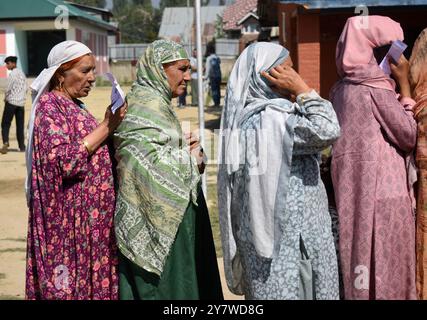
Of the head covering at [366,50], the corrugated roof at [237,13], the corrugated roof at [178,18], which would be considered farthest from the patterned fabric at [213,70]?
the corrugated roof at [178,18]

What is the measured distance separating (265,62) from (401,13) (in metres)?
8.20

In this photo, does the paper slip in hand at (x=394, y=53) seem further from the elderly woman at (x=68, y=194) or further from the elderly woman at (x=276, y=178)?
the elderly woman at (x=68, y=194)

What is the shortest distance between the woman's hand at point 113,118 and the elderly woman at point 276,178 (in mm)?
491

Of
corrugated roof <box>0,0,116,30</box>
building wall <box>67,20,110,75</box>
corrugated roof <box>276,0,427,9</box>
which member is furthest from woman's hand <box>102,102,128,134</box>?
building wall <box>67,20,110,75</box>

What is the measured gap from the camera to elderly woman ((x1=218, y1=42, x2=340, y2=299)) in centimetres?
324

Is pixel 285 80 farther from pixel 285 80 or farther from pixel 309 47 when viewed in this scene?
pixel 309 47

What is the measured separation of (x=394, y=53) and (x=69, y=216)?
71.2 inches

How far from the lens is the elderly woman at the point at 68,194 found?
3502 millimetres

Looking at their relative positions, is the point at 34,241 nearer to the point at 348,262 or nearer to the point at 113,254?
the point at 113,254

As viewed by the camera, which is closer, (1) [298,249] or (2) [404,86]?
(1) [298,249]

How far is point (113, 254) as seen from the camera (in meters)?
3.63

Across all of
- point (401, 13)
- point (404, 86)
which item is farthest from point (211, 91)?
point (404, 86)

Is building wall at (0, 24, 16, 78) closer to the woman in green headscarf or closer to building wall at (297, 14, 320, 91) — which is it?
building wall at (297, 14, 320, 91)

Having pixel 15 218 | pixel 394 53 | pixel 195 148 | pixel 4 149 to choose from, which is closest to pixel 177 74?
pixel 195 148
